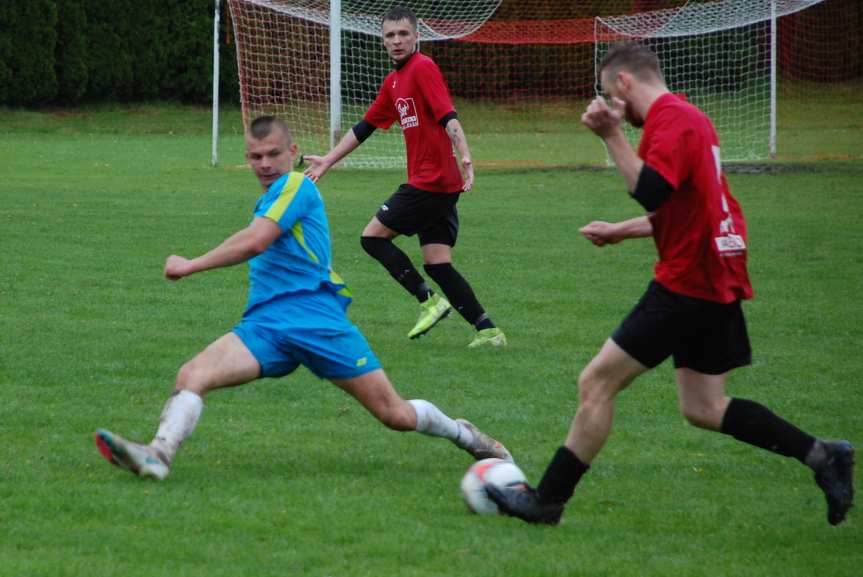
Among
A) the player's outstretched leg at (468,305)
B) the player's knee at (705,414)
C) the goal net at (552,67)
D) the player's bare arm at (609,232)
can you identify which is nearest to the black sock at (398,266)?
the player's outstretched leg at (468,305)

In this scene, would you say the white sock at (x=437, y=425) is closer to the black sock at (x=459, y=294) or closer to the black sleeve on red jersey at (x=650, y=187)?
the black sleeve on red jersey at (x=650, y=187)

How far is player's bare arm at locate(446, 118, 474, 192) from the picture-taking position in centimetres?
882

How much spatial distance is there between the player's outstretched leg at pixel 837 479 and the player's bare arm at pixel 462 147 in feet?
13.6

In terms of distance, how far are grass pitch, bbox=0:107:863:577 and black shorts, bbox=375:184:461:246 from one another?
726 mm

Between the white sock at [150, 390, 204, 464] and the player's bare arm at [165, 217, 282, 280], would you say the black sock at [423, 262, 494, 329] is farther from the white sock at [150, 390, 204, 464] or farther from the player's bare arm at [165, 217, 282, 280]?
the white sock at [150, 390, 204, 464]

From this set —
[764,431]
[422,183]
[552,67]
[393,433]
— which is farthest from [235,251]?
[552,67]

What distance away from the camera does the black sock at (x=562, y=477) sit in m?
4.95

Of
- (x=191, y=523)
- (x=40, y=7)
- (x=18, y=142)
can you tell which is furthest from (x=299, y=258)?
(x=40, y=7)

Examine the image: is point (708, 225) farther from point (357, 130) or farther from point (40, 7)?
point (40, 7)

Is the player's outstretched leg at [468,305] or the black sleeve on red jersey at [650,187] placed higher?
the black sleeve on red jersey at [650,187]

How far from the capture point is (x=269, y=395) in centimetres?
739

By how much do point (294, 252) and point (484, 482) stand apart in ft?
4.15

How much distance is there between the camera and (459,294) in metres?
9.11

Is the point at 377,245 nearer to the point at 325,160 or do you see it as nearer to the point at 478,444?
the point at 325,160
